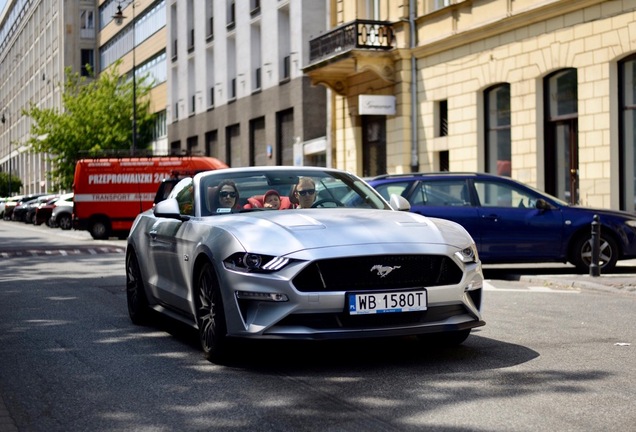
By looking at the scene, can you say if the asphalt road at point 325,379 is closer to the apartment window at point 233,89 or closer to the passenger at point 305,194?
the passenger at point 305,194

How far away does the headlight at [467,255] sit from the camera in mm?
7637

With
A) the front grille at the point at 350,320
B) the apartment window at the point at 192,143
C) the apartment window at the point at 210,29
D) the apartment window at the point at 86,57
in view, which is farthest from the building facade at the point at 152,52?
the front grille at the point at 350,320

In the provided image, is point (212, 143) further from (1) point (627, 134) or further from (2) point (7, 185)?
(2) point (7, 185)

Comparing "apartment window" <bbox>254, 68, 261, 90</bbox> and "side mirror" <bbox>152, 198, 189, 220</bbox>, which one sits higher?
"apartment window" <bbox>254, 68, 261, 90</bbox>

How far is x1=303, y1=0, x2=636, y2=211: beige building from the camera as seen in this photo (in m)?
21.9

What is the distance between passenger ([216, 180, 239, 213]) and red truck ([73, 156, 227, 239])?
25390 millimetres

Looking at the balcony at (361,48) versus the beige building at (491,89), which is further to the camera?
the balcony at (361,48)

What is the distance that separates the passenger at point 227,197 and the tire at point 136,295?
1.79 metres

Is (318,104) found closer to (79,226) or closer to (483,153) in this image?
(79,226)

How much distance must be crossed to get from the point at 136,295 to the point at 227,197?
205 centimetres

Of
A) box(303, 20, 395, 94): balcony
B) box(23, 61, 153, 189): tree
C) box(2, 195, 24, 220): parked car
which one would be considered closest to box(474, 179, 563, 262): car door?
box(303, 20, 395, 94): balcony

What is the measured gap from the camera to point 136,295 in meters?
10.3

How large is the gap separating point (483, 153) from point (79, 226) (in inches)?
534

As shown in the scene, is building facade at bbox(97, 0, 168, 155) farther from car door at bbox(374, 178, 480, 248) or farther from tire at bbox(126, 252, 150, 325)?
tire at bbox(126, 252, 150, 325)
